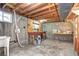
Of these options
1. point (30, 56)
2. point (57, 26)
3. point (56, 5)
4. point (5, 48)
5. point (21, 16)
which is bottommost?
point (30, 56)

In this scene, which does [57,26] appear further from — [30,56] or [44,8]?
[30,56]

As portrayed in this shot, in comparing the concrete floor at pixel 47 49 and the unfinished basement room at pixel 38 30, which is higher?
the unfinished basement room at pixel 38 30

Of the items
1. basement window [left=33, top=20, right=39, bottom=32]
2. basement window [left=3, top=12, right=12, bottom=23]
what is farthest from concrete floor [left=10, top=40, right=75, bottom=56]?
basement window [left=3, top=12, right=12, bottom=23]

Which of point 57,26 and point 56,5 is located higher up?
point 56,5

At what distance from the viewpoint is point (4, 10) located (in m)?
2.36

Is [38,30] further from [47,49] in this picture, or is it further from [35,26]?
[47,49]

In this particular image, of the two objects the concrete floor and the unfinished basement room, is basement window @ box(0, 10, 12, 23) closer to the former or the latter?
the unfinished basement room

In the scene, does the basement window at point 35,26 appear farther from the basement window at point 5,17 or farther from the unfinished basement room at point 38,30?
the basement window at point 5,17

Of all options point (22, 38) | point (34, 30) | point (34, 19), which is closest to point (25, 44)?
point (22, 38)

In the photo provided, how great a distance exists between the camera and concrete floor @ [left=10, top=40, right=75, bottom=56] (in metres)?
2.45

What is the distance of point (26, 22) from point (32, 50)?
1.77 feet

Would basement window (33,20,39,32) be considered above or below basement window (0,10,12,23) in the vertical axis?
below

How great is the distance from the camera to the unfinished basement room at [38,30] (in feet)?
7.89

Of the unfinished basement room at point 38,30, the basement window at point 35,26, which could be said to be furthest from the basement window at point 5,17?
the basement window at point 35,26
